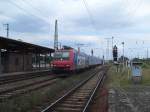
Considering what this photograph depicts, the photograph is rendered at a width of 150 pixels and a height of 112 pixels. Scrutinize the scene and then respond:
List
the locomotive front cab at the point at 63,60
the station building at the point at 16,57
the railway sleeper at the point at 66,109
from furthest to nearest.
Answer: the station building at the point at 16,57 < the locomotive front cab at the point at 63,60 < the railway sleeper at the point at 66,109

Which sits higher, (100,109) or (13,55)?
(13,55)

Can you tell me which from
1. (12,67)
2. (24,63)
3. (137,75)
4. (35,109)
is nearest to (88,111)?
(35,109)

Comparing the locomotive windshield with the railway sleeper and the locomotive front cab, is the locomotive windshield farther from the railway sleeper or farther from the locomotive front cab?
the railway sleeper

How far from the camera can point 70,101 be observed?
15.4 metres

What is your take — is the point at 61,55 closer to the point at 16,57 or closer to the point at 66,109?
the point at 16,57

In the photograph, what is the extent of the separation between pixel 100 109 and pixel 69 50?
77.4 feet

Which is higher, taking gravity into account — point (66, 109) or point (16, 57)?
point (16, 57)

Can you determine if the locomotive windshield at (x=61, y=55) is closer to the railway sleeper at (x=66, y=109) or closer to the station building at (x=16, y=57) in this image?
the station building at (x=16, y=57)

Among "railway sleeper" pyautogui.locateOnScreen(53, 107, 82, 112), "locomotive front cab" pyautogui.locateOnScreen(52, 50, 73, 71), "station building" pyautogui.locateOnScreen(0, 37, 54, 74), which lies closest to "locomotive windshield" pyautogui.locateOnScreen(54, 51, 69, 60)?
"locomotive front cab" pyautogui.locateOnScreen(52, 50, 73, 71)

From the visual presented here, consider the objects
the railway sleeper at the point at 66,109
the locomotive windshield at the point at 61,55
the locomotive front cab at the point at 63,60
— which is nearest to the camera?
the railway sleeper at the point at 66,109

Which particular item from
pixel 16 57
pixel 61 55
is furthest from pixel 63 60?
pixel 16 57

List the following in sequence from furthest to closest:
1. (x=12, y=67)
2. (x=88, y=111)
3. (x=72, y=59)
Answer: (x=12, y=67)
(x=72, y=59)
(x=88, y=111)

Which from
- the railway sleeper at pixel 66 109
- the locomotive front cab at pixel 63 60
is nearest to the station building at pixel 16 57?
the locomotive front cab at pixel 63 60

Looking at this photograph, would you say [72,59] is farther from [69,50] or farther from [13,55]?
[13,55]
